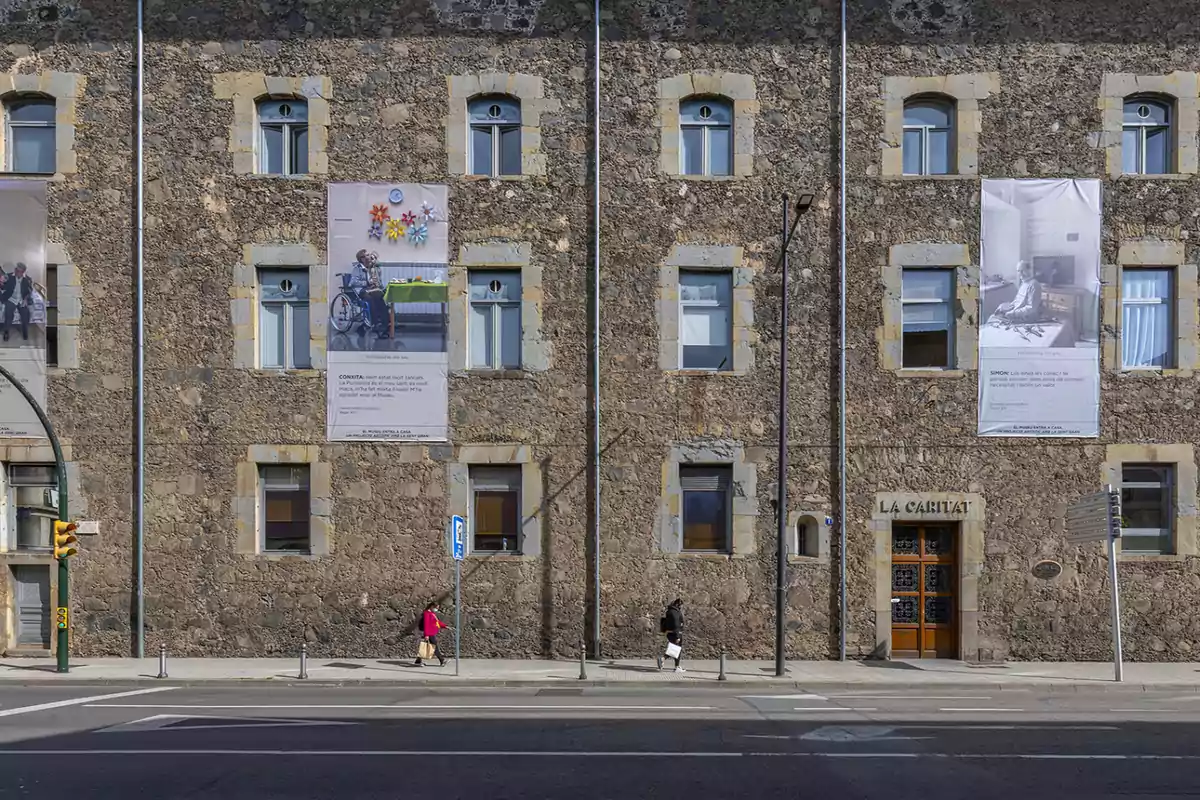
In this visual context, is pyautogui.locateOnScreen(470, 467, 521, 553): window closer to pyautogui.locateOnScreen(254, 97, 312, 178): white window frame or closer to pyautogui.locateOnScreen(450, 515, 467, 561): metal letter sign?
pyautogui.locateOnScreen(450, 515, 467, 561): metal letter sign

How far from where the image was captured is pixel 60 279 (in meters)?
20.1

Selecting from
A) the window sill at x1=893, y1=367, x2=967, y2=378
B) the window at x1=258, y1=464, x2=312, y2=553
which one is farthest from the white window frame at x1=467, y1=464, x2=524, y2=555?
the window sill at x1=893, y1=367, x2=967, y2=378

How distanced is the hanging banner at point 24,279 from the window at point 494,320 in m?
8.56

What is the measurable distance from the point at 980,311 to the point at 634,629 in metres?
9.36

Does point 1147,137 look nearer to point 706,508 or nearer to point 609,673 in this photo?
point 706,508

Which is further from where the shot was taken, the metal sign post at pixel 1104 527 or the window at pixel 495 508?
the window at pixel 495 508

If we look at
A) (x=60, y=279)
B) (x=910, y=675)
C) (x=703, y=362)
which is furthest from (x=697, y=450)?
(x=60, y=279)

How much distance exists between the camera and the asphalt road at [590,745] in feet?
30.8

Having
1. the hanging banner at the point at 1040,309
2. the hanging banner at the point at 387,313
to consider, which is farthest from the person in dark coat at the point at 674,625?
the hanging banner at the point at 1040,309

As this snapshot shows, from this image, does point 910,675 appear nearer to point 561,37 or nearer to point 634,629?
point 634,629

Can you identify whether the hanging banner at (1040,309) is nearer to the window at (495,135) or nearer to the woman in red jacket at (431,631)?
the window at (495,135)

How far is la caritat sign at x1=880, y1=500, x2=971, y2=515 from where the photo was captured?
1989cm

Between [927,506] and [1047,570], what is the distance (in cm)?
266

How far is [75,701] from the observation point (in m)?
14.9
